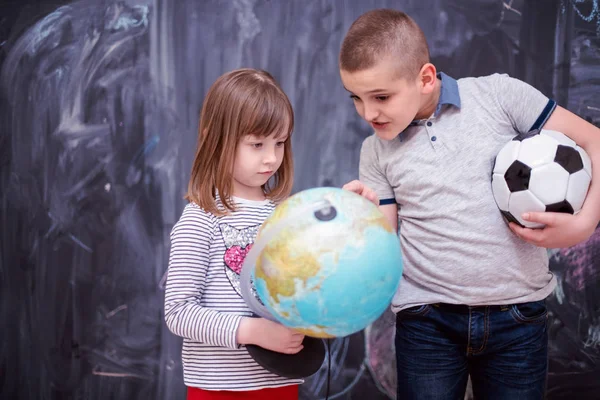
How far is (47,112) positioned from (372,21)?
164 cm

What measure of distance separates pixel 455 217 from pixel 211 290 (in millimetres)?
681

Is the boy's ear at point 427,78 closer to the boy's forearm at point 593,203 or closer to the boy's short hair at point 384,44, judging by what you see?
the boy's short hair at point 384,44

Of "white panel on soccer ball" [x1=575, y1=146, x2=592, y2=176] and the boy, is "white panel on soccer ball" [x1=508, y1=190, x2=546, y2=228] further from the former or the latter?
"white panel on soccer ball" [x1=575, y1=146, x2=592, y2=176]

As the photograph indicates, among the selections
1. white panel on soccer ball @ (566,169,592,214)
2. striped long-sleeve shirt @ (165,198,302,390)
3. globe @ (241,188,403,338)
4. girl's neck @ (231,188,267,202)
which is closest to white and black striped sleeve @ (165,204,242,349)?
striped long-sleeve shirt @ (165,198,302,390)

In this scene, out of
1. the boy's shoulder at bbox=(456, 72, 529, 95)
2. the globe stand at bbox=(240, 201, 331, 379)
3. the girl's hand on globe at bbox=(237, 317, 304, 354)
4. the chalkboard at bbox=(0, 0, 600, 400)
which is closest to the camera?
the globe stand at bbox=(240, 201, 331, 379)

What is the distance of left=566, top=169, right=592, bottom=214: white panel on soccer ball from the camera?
140cm

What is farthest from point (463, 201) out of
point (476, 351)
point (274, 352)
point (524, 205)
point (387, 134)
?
point (274, 352)

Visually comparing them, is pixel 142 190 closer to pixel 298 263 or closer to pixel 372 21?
pixel 372 21

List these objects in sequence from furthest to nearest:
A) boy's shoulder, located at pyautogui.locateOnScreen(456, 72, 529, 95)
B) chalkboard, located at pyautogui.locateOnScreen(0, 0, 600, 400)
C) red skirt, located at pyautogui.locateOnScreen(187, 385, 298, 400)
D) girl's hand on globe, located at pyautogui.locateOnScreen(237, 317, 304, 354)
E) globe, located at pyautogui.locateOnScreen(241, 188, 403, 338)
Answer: chalkboard, located at pyautogui.locateOnScreen(0, 0, 600, 400), boy's shoulder, located at pyautogui.locateOnScreen(456, 72, 529, 95), red skirt, located at pyautogui.locateOnScreen(187, 385, 298, 400), girl's hand on globe, located at pyautogui.locateOnScreen(237, 317, 304, 354), globe, located at pyautogui.locateOnScreen(241, 188, 403, 338)

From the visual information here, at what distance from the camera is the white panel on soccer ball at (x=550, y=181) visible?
1.39m

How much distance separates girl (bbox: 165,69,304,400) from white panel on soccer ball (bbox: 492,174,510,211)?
58 cm

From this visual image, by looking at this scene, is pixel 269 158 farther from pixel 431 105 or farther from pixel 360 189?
pixel 431 105

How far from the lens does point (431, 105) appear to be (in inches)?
62.9

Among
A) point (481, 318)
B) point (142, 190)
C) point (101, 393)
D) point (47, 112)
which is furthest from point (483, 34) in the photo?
point (101, 393)
